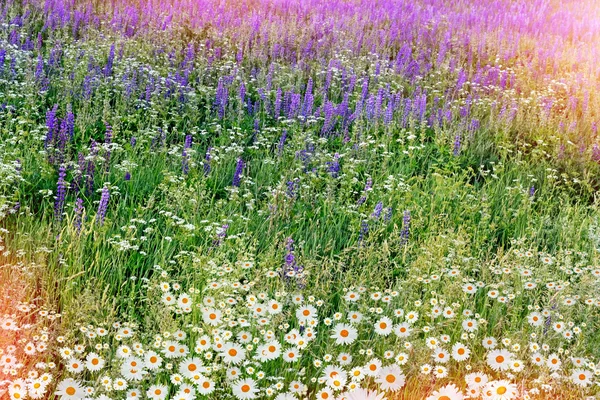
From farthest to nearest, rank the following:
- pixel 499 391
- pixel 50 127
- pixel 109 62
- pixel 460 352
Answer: pixel 109 62 → pixel 50 127 → pixel 460 352 → pixel 499 391

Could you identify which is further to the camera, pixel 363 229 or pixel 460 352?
pixel 363 229

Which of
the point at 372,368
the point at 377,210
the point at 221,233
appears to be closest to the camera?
the point at 372,368

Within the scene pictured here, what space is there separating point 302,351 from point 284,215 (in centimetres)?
158

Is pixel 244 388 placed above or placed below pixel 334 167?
below

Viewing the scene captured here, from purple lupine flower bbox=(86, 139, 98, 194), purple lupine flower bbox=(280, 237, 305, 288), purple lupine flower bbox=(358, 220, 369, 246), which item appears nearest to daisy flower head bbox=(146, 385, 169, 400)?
purple lupine flower bbox=(280, 237, 305, 288)

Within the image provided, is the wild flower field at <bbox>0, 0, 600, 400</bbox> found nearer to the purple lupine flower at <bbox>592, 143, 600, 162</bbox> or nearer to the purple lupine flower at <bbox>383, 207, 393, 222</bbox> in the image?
the purple lupine flower at <bbox>383, 207, 393, 222</bbox>

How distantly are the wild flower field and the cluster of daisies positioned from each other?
0.06 ft

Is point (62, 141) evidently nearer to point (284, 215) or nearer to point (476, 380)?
point (284, 215)

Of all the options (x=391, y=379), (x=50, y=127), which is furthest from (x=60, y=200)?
(x=391, y=379)

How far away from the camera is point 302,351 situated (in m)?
3.45

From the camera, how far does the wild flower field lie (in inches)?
127

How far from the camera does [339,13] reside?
11367mm

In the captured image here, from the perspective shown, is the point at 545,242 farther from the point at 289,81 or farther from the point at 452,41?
the point at 452,41

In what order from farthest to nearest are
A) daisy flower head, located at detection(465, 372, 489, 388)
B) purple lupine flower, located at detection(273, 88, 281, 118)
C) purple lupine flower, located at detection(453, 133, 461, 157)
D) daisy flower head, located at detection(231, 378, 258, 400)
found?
purple lupine flower, located at detection(273, 88, 281, 118)
purple lupine flower, located at detection(453, 133, 461, 157)
daisy flower head, located at detection(465, 372, 489, 388)
daisy flower head, located at detection(231, 378, 258, 400)
